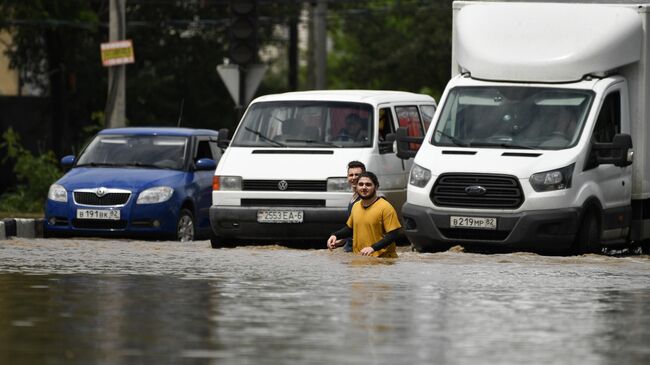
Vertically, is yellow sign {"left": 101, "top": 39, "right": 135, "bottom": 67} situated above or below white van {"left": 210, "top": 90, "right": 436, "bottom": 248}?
above

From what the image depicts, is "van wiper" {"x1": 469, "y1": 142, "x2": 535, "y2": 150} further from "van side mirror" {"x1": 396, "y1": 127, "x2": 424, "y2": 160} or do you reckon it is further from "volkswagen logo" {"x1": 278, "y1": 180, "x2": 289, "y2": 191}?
"volkswagen logo" {"x1": 278, "y1": 180, "x2": 289, "y2": 191}

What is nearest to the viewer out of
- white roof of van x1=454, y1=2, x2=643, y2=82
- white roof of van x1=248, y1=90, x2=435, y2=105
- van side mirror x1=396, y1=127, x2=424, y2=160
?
white roof of van x1=454, y1=2, x2=643, y2=82

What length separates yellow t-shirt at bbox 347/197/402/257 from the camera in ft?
57.1

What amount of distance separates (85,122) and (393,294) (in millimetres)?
31348

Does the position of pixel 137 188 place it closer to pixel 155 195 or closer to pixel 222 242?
pixel 155 195

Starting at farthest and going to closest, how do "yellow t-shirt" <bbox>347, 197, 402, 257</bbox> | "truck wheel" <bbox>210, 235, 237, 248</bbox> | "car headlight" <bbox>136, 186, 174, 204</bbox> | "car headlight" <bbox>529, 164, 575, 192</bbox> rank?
"car headlight" <bbox>136, 186, 174, 204</bbox>
"truck wheel" <bbox>210, 235, 237, 248</bbox>
"car headlight" <bbox>529, 164, 575, 192</bbox>
"yellow t-shirt" <bbox>347, 197, 402, 257</bbox>

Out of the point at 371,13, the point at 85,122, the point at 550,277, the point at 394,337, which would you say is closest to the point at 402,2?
the point at 371,13

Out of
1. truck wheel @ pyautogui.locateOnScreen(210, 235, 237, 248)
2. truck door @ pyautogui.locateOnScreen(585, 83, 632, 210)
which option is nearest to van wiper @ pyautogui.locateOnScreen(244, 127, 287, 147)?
truck wheel @ pyautogui.locateOnScreen(210, 235, 237, 248)

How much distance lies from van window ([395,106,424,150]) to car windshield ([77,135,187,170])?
3.01 m

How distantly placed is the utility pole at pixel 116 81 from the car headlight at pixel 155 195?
7.30 metres

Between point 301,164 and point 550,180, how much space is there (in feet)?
10.7

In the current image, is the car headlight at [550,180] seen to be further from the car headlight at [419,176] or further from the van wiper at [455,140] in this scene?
the car headlight at [419,176]

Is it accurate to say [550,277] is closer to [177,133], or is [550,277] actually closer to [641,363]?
[641,363]

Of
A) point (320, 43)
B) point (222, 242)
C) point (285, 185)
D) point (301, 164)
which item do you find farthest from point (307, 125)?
point (320, 43)
